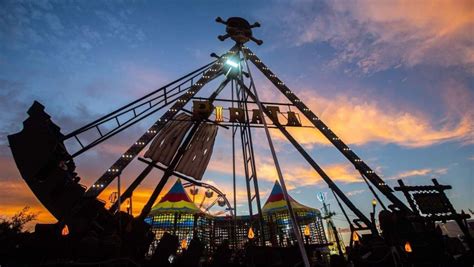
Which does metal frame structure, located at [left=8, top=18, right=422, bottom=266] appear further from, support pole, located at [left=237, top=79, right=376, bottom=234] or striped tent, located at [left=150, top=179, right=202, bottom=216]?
striped tent, located at [left=150, top=179, right=202, bottom=216]

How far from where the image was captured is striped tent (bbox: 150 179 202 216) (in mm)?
25203

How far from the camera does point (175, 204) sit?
25.7m

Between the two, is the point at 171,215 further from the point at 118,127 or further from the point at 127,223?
the point at 127,223

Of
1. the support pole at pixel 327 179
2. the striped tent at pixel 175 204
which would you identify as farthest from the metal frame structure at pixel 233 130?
the striped tent at pixel 175 204

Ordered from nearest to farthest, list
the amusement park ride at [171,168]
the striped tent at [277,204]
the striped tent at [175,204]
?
the amusement park ride at [171,168]
the striped tent at [175,204]
the striped tent at [277,204]

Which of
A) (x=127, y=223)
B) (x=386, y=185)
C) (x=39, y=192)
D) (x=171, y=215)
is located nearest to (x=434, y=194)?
(x=386, y=185)

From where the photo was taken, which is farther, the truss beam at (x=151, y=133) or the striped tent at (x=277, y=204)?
the striped tent at (x=277, y=204)

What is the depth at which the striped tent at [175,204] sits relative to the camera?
82.7ft

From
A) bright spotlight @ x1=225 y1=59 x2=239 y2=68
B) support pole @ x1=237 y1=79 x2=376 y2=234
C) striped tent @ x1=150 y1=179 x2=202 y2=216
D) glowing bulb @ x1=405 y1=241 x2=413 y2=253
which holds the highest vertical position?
bright spotlight @ x1=225 y1=59 x2=239 y2=68

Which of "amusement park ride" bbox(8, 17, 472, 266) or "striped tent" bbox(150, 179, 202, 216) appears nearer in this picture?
"amusement park ride" bbox(8, 17, 472, 266)

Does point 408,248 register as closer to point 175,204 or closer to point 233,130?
point 233,130

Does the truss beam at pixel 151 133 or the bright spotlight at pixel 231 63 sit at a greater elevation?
the bright spotlight at pixel 231 63

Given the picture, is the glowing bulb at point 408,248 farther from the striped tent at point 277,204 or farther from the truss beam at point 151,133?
the striped tent at point 277,204

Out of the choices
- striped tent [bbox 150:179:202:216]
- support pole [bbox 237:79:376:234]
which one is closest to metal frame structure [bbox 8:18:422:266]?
support pole [bbox 237:79:376:234]
